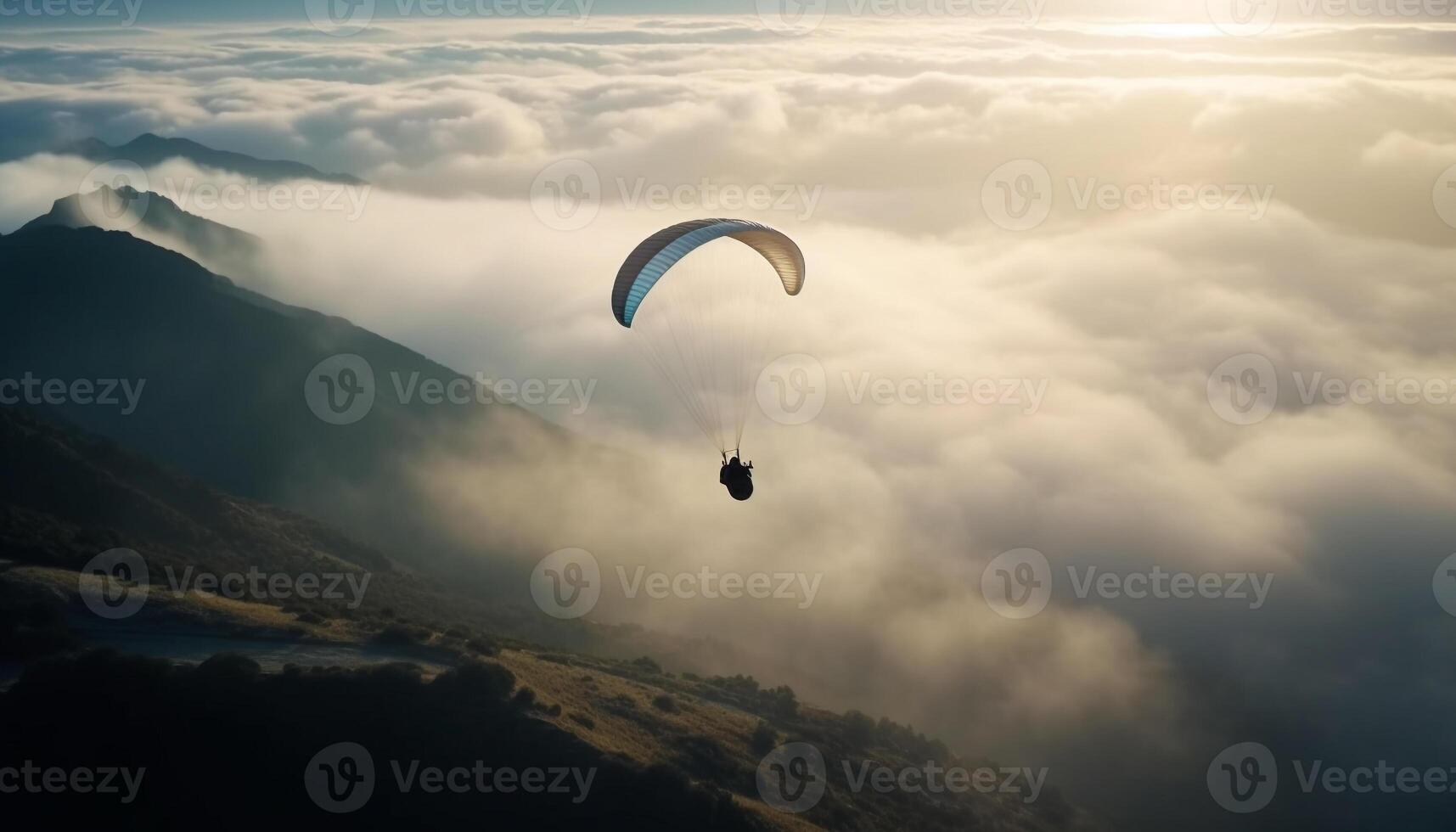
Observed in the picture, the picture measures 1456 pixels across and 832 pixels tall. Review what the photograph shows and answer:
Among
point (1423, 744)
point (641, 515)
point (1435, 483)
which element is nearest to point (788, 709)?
point (641, 515)

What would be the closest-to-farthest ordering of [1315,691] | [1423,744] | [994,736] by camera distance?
[994,736]
[1423,744]
[1315,691]

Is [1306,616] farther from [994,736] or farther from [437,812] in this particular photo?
[437,812]
